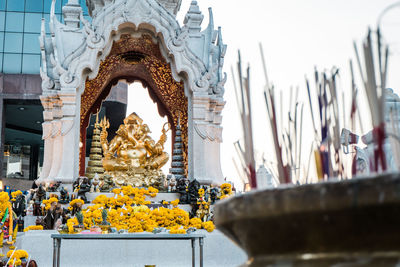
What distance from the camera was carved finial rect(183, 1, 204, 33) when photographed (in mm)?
17438

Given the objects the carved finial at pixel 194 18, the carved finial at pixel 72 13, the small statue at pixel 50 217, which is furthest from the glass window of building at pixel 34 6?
the small statue at pixel 50 217

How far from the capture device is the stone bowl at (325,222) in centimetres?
117

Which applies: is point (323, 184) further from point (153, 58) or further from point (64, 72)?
point (153, 58)

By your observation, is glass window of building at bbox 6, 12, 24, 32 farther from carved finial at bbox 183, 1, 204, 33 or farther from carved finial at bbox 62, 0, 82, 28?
carved finial at bbox 183, 1, 204, 33

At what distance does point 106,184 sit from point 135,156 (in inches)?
77.0

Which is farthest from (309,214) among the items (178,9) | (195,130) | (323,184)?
(178,9)

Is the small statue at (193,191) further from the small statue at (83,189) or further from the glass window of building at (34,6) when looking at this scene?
the glass window of building at (34,6)

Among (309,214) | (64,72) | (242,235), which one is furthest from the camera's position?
(64,72)

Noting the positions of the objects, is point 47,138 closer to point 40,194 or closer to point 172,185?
point 40,194

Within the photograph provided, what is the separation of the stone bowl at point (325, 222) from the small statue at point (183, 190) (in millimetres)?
13038

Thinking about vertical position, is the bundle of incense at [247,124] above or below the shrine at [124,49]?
below

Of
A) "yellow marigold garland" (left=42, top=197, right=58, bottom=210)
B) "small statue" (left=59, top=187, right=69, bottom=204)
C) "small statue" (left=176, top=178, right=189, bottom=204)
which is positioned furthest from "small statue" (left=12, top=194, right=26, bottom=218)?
"small statue" (left=176, top=178, right=189, bottom=204)

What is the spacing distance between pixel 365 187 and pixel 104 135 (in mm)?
18267

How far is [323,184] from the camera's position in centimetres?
125
